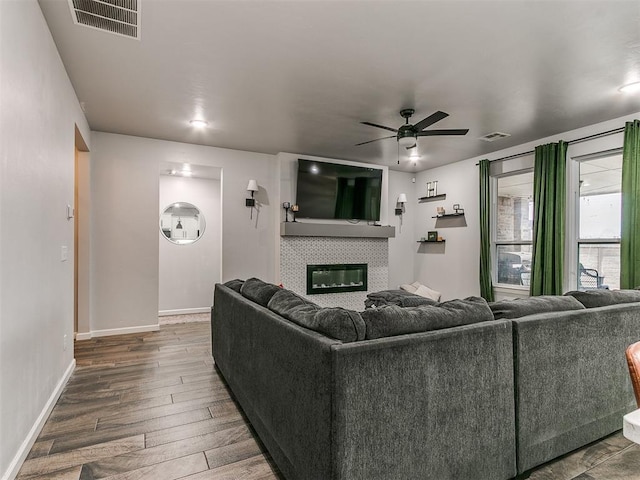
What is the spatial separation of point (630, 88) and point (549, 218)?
5.33 feet

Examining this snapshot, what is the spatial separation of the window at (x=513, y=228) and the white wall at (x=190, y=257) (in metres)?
4.66

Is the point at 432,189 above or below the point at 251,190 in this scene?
above

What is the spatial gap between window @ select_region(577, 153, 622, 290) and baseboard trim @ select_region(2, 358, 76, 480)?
5417mm

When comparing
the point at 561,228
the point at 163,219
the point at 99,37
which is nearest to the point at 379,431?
the point at 99,37

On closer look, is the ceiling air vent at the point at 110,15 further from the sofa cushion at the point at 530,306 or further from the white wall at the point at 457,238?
the white wall at the point at 457,238

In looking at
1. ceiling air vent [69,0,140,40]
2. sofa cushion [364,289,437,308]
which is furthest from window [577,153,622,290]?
ceiling air vent [69,0,140,40]

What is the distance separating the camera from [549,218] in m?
4.38

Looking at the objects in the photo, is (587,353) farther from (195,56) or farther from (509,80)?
(195,56)

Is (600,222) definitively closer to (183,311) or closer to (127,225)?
(127,225)

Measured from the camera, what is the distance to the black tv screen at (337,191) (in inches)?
219

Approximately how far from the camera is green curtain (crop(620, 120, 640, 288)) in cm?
362

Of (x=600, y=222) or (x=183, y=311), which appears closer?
(x=600, y=222)

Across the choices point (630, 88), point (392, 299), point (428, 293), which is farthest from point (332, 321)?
point (428, 293)

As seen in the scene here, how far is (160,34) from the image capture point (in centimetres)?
243
